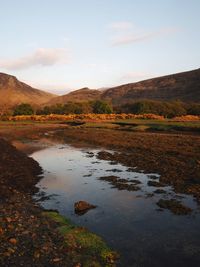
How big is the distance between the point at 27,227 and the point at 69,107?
10966 cm

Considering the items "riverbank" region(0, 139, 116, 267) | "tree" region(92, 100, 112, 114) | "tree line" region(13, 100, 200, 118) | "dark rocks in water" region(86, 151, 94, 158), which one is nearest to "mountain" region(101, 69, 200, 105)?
"tree line" region(13, 100, 200, 118)

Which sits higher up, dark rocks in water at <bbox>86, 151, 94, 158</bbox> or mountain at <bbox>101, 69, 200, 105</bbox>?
mountain at <bbox>101, 69, 200, 105</bbox>

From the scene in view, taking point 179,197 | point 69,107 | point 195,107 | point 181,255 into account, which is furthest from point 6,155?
point 69,107

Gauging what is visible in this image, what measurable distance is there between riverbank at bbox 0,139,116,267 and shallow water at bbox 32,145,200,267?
87cm

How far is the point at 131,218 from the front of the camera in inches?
600

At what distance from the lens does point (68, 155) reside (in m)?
35.8

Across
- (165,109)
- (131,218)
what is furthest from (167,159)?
(165,109)

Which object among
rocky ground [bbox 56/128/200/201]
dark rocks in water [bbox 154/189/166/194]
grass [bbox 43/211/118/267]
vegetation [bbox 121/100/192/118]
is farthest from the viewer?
vegetation [bbox 121/100/192/118]

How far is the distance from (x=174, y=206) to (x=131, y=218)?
112 inches

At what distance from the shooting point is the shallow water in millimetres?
11578

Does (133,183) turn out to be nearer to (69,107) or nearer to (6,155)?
(6,155)

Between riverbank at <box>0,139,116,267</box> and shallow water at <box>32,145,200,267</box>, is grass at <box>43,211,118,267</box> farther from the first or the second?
shallow water at <box>32,145,200,267</box>

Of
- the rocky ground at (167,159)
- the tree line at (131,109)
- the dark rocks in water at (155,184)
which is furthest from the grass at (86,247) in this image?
the tree line at (131,109)

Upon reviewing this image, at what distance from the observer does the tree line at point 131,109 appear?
9588 centimetres
